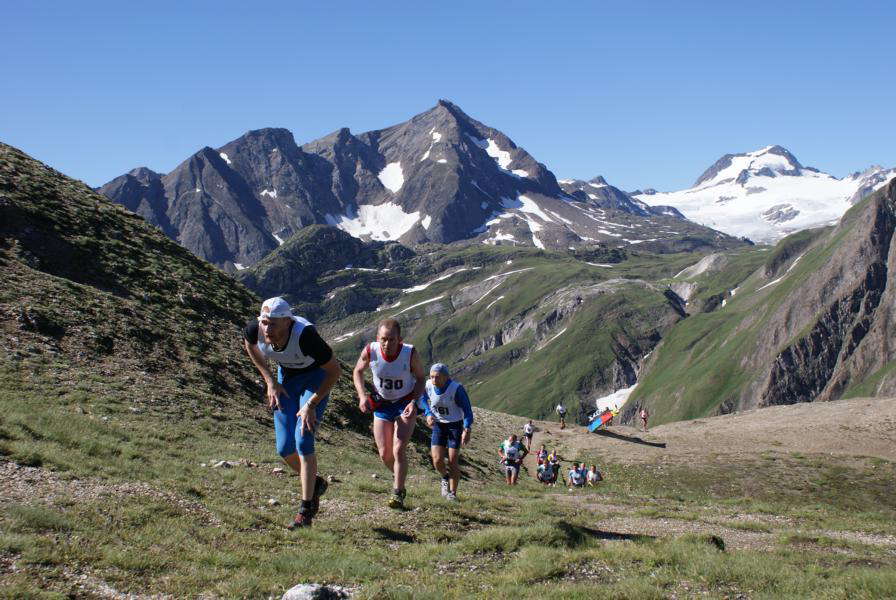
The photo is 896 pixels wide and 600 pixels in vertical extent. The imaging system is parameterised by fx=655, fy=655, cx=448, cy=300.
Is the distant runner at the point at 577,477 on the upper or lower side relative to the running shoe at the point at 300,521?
lower

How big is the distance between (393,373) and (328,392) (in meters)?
2.38

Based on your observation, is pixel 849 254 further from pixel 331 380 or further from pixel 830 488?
pixel 331 380

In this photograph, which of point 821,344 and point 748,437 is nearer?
point 748,437

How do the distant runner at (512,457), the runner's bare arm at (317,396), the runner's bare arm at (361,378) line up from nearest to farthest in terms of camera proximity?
1. the runner's bare arm at (317,396)
2. the runner's bare arm at (361,378)
3. the distant runner at (512,457)

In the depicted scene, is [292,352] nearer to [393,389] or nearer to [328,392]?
[328,392]

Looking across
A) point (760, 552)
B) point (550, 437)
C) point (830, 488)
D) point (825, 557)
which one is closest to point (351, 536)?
point (760, 552)

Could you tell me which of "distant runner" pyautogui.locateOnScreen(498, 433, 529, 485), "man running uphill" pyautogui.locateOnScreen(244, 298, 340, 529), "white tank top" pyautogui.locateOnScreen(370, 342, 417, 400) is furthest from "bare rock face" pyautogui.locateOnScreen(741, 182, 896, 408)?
"man running uphill" pyautogui.locateOnScreen(244, 298, 340, 529)

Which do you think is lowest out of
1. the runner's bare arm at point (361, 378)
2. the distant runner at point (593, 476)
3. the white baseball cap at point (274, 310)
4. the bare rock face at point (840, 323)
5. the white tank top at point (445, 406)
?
the distant runner at point (593, 476)

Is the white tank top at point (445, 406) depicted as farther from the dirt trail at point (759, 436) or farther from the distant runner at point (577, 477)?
the dirt trail at point (759, 436)

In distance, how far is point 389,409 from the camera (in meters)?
12.9

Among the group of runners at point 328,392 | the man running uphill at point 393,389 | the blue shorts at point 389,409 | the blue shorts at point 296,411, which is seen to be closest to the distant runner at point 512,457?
the group of runners at point 328,392

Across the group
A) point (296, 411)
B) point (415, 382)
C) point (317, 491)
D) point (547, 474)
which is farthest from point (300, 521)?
point (547, 474)

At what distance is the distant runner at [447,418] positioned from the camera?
15141 mm

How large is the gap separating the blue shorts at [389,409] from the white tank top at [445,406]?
2.46m
